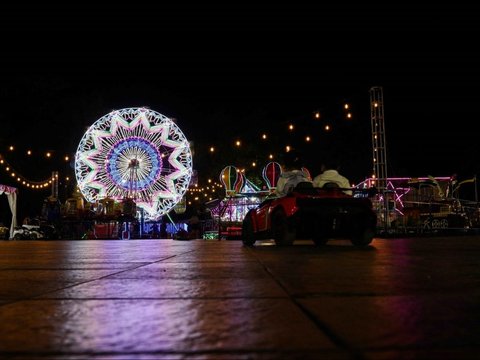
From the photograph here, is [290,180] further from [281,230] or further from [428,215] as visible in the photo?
[428,215]

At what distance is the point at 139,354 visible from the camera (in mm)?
1465

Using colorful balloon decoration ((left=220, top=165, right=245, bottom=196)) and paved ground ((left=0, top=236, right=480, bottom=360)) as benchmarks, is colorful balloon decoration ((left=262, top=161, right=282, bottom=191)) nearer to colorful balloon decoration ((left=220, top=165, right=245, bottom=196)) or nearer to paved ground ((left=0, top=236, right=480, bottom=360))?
colorful balloon decoration ((left=220, top=165, right=245, bottom=196))

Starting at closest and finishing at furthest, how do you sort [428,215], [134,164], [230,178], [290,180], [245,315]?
[245,315]
[290,180]
[428,215]
[230,178]
[134,164]

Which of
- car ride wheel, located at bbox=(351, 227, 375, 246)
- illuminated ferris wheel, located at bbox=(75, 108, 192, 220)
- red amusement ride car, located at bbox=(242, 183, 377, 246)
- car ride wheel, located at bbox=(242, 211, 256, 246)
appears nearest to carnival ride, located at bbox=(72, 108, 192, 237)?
illuminated ferris wheel, located at bbox=(75, 108, 192, 220)

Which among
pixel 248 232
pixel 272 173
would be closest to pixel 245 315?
pixel 248 232

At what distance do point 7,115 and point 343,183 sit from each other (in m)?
33.0

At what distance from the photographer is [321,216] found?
737 cm

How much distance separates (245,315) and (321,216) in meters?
5.48

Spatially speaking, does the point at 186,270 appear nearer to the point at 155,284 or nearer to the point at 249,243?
the point at 155,284

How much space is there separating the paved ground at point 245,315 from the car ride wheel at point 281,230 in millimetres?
3739

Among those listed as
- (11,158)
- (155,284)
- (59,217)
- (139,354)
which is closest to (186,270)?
(155,284)

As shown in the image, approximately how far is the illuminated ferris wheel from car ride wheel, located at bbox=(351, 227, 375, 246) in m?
20.4

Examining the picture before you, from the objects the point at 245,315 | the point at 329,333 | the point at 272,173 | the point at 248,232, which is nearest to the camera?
the point at 329,333

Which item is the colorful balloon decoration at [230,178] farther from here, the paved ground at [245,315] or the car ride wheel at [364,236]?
the paved ground at [245,315]
